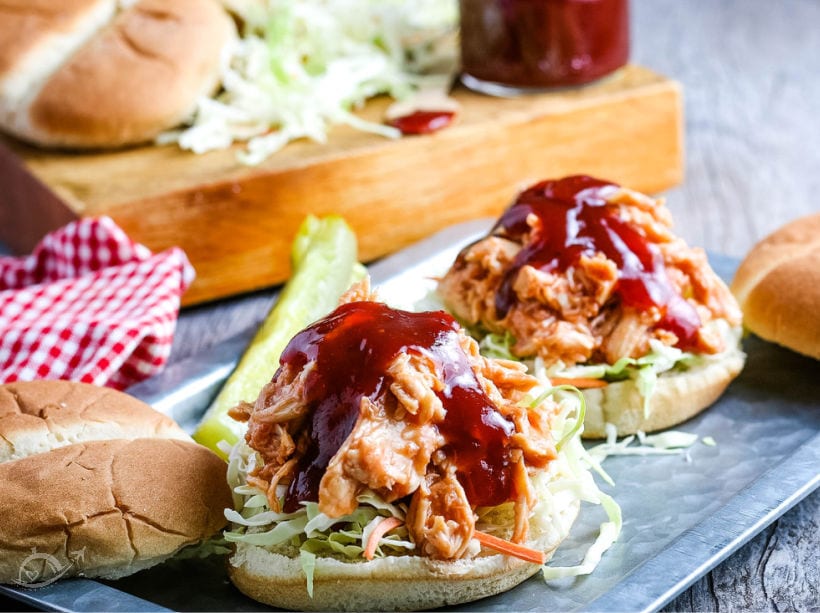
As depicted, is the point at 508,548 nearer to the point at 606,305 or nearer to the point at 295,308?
the point at 606,305

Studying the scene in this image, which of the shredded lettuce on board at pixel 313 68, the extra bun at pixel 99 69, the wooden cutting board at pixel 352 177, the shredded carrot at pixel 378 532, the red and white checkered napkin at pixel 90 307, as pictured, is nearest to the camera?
the shredded carrot at pixel 378 532

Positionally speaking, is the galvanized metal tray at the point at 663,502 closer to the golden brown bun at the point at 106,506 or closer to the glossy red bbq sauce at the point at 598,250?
the golden brown bun at the point at 106,506

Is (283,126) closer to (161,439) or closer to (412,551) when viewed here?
(161,439)

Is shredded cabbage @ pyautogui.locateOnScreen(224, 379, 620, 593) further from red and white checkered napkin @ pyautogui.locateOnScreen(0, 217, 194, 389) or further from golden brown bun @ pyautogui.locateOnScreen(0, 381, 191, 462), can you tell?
red and white checkered napkin @ pyautogui.locateOnScreen(0, 217, 194, 389)

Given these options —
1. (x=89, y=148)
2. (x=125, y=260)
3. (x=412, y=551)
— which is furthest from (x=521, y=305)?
(x=89, y=148)

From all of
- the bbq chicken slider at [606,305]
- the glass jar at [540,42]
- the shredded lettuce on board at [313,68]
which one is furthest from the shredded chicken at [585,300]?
the glass jar at [540,42]
